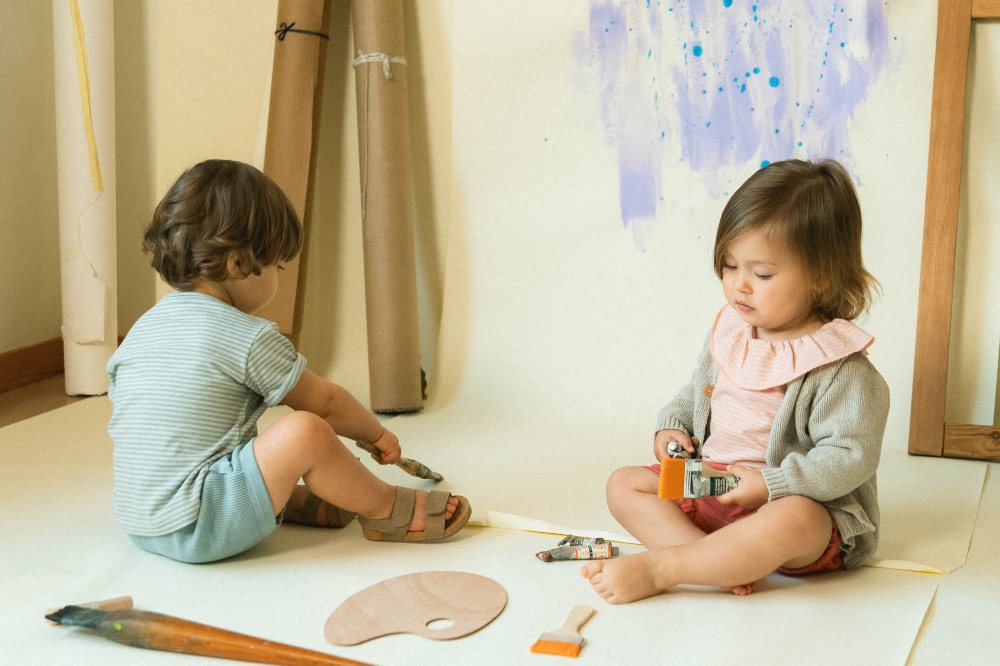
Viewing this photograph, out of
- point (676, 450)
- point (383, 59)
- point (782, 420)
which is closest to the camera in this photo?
point (782, 420)

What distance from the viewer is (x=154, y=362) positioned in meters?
1.43

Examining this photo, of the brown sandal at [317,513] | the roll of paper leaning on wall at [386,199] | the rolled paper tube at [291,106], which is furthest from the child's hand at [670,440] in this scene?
the rolled paper tube at [291,106]

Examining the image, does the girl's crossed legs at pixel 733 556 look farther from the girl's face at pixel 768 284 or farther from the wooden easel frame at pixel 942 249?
the wooden easel frame at pixel 942 249

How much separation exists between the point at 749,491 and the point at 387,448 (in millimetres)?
546

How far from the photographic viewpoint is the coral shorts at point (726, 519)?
139 centimetres

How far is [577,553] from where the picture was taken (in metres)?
1.47

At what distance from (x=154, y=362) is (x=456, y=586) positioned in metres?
0.49

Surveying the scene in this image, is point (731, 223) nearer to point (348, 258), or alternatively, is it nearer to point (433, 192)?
point (433, 192)

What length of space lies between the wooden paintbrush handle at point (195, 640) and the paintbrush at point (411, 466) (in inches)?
18.2

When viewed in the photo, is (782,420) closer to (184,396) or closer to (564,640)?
(564,640)

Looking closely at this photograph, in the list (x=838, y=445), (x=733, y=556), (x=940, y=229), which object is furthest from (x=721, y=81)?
(x=733, y=556)

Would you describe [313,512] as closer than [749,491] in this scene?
No

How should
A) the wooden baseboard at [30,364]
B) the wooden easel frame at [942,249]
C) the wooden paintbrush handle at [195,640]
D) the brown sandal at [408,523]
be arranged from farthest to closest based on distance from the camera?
the wooden baseboard at [30,364] < the wooden easel frame at [942,249] < the brown sandal at [408,523] < the wooden paintbrush handle at [195,640]

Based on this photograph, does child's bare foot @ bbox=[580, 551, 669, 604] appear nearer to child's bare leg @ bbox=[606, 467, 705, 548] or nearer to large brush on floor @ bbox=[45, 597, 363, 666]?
child's bare leg @ bbox=[606, 467, 705, 548]
